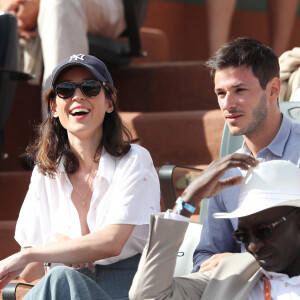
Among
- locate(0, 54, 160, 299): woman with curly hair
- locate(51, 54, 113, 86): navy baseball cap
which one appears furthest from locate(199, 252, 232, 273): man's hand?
locate(51, 54, 113, 86): navy baseball cap

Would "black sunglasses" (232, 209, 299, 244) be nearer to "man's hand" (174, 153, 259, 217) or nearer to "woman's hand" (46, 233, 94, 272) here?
"man's hand" (174, 153, 259, 217)

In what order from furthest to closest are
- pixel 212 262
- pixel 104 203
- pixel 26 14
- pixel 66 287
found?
1. pixel 26 14
2. pixel 104 203
3. pixel 212 262
4. pixel 66 287

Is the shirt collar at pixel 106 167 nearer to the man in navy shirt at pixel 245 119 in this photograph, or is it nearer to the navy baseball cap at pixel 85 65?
the navy baseball cap at pixel 85 65

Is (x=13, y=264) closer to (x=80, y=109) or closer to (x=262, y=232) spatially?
(x=80, y=109)

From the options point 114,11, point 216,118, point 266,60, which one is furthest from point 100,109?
point 114,11

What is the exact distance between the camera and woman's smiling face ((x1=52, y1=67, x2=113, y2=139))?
383 cm

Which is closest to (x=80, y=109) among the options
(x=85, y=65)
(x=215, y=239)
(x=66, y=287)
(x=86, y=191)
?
(x=85, y=65)

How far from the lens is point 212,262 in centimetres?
333

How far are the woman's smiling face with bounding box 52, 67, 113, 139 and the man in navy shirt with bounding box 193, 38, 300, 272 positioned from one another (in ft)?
1.76

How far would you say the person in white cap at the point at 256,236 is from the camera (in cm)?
292

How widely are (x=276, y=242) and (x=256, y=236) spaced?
0.07 m

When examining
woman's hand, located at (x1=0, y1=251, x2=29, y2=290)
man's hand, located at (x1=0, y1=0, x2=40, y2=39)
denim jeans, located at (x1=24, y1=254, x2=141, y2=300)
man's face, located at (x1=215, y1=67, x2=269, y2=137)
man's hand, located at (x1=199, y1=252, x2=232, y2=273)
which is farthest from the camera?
man's hand, located at (x1=0, y1=0, x2=40, y2=39)

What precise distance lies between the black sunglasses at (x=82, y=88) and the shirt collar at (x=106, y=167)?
25 cm

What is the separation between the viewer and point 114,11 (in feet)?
19.2
